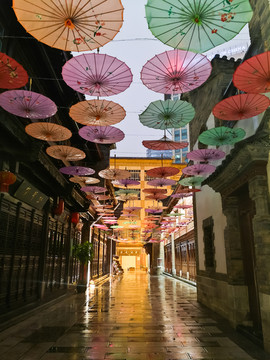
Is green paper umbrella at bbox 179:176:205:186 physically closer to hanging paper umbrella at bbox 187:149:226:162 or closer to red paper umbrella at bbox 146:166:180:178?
red paper umbrella at bbox 146:166:180:178

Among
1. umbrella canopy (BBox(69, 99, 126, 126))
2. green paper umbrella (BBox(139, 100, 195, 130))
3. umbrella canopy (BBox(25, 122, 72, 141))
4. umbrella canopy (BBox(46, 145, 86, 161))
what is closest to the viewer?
umbrella canopy (BBox(69, 99, 126, 126))

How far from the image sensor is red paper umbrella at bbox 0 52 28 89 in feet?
14.2

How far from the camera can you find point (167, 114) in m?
6.62

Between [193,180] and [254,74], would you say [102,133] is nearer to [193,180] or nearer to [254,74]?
[254,74]

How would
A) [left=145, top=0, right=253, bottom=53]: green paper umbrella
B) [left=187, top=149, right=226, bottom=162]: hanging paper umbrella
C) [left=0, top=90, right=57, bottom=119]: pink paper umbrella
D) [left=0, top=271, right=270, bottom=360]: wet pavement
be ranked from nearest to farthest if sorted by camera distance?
[left=145, top=0, right=253, bottom=53]: green paper umbrella
[left=0, top=90, right=57, bottom=119]: pink paper umbrella
[left=0, top=271, right=270, bottom=360]: wet pavement
[left=187, top=149, right=226, bottom=162]: hanging paper umbrella

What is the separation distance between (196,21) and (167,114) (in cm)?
261

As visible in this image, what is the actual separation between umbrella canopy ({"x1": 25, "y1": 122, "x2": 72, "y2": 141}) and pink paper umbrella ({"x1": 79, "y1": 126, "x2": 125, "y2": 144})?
1.81 feet

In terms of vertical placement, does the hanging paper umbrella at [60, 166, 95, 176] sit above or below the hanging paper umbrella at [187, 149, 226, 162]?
below

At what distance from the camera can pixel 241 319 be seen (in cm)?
781

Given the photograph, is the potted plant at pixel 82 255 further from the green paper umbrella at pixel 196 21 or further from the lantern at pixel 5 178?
the green paper umbrella at pixel 196 21

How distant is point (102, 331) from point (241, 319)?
13.3 ft

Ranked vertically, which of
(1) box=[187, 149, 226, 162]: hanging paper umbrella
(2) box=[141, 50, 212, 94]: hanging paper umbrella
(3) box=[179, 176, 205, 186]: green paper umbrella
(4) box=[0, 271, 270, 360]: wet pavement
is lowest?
(4) box=[0, 271, 270, 360]: wet pavement

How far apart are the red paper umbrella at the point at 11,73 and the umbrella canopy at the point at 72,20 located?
64cm

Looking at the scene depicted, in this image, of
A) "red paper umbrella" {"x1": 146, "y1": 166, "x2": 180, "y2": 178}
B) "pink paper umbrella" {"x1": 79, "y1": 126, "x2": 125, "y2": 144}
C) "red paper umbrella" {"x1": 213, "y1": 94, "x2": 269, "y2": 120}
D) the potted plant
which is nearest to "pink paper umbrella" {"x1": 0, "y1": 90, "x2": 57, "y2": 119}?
"pink paper umbrella" {"x1": 79, "y1": 126, "x2": 125, "y2": 144}
